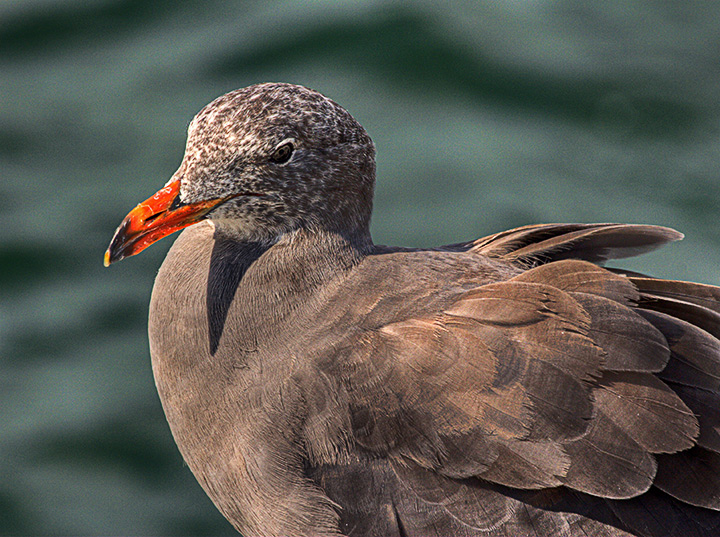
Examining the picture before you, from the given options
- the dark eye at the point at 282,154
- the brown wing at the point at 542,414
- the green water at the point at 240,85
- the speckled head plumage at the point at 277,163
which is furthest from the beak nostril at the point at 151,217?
the green water at the point at 240,85

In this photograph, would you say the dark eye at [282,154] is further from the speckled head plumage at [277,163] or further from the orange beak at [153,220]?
the orange beak at [153,220]

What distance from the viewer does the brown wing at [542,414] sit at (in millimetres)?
3676

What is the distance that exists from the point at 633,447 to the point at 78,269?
3.74 metres

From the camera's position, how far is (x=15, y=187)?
633 cm

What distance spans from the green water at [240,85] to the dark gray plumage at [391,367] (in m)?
1.19

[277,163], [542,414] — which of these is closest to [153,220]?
[277,163]

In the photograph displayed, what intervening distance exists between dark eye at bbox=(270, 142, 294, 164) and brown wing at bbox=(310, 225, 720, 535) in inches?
33.1

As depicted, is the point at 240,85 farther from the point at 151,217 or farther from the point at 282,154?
the point at 151,217

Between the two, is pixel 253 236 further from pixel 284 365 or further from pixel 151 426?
pixel 151 426

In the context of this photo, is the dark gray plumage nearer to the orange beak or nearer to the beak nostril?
the orange beak

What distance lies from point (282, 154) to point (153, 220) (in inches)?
24.3

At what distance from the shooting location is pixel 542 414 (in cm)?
368

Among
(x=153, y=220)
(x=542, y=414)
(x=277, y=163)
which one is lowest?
(x=542, y=414)

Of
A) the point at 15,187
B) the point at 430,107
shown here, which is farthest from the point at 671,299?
the point at 15,187
